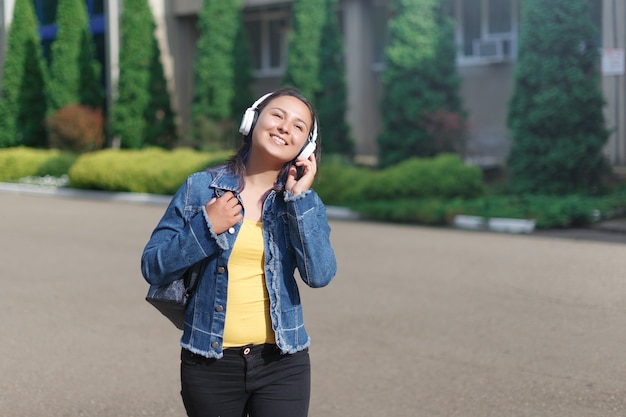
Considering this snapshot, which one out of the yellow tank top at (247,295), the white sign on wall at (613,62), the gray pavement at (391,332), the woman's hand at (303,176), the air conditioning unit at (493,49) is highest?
the air conditioning unit at (493,49)

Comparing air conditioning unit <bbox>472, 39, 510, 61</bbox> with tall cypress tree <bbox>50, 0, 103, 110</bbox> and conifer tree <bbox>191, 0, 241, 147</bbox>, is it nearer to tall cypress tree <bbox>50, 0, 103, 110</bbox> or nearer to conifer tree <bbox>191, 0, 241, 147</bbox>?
conifer tree <bbox>191, 0, 241, 147</bbox>

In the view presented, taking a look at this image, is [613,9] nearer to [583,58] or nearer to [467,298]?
[583,58]

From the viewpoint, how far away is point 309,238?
3.08 meters

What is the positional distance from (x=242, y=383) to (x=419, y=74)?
1888cm

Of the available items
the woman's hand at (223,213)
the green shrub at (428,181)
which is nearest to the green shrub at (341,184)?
the green shrub at (428,181)

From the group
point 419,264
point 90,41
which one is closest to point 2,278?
point 419,264

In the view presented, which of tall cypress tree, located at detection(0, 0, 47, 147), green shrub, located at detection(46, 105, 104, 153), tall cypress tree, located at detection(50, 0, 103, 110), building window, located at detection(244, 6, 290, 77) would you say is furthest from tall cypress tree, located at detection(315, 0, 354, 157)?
tall cypress tree, located at detection(0, 0, 47, 147)

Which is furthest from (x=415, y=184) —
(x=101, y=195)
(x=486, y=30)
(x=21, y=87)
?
(x=21, y=87)

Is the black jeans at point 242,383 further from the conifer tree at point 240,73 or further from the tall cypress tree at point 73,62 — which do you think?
the tall cypress tree at point 73,62

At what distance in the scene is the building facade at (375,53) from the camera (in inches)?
791

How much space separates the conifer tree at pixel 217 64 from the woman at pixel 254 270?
76.6ft

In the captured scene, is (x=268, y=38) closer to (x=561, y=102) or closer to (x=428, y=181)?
(x=428, y=181)

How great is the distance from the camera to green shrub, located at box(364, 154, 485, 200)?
16.8m

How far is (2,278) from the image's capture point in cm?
1017
